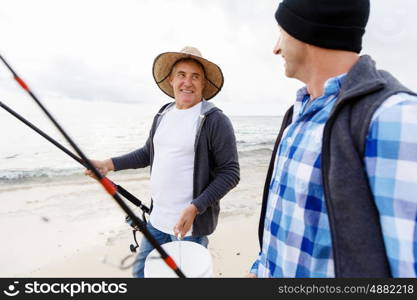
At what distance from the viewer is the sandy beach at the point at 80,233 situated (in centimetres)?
412

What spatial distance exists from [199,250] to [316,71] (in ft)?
4.74

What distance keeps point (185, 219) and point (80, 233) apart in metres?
4.20

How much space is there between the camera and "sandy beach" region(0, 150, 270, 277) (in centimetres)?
412

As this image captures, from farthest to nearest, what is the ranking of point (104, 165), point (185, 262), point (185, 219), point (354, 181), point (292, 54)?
1. point (104, 165)
2. point (185, 219)
3. point (185, 262)
4. point (292, 54)
5. point (354, 181)

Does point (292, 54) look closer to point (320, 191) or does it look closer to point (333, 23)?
point (333, 23)

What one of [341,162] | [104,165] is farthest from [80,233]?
[341,162]

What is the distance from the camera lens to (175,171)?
7.70 feet

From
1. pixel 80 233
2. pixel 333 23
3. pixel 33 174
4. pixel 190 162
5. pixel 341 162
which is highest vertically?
pixel 333 23

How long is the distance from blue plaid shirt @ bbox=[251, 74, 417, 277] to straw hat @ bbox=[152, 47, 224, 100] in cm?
130

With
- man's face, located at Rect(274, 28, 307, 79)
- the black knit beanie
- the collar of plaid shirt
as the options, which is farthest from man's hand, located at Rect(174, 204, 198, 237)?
the black knit beanie

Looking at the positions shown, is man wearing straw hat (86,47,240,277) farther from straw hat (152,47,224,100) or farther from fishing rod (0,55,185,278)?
fishing rod (0,55,185,278)

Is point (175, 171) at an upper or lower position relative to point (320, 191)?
lower

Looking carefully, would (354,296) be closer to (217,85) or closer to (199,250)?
(199,250)

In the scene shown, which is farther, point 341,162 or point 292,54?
point 292,54
